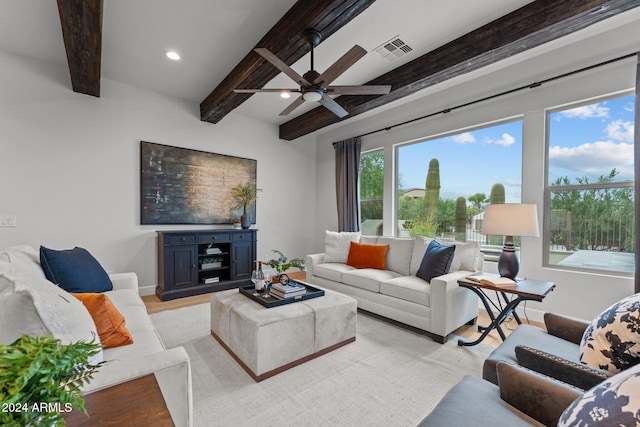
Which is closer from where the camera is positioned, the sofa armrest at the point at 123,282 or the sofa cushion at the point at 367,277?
the sofa armrest at the point at 123,282

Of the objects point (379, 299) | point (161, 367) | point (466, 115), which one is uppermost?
point (466, 115)

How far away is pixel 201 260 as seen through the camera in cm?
411

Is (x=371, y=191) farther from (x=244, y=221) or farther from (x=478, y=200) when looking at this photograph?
(x=244, y=221)

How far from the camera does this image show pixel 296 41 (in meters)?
2.36

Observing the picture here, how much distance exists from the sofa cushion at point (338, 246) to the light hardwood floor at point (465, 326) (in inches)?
68.9

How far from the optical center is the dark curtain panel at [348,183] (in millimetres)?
4930

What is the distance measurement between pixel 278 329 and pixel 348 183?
3411mm

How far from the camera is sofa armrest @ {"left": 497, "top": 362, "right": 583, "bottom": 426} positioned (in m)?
0.94

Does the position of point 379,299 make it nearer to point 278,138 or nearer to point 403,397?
point 403,397

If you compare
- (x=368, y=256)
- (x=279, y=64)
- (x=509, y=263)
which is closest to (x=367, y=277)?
(x=368, y=256)

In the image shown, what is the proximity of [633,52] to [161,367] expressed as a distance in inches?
166

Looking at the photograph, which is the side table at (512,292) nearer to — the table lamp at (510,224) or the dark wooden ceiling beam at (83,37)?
the table lamp at (510,224)

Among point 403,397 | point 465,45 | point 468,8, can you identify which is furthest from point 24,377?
point 465,45

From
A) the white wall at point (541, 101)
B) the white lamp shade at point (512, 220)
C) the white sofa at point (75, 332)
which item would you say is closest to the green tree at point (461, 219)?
the white wall at point (541, 101)
